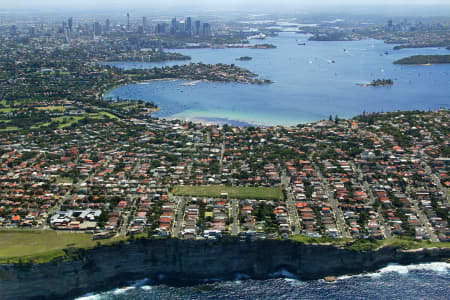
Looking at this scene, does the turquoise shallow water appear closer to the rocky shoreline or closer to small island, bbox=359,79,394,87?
small island, bbox=359,79,394,87

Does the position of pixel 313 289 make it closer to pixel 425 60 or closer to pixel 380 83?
pixel 380 83

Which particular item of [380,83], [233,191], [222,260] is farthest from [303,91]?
[222,260]

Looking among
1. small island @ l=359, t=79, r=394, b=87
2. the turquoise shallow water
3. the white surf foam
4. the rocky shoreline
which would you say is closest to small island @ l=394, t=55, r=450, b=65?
the turquoise shallow water

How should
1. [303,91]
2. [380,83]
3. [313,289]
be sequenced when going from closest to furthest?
[313,289]
[303,91]
[380,83]

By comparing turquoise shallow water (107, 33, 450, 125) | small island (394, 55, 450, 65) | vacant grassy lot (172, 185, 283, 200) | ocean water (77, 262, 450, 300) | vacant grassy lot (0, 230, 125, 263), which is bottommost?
ocean water (77, 262, 450, 300)

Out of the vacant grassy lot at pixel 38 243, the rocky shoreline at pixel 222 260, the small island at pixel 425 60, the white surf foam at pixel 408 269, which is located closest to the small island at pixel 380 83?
the small island at pixel 425 60

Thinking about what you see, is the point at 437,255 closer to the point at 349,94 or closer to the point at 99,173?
the point at 99,173
